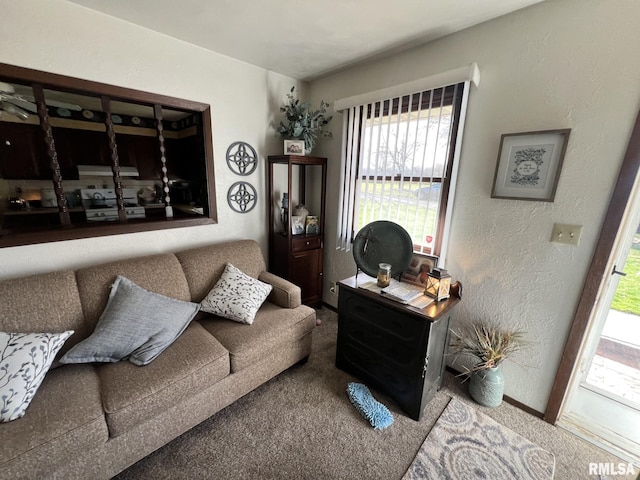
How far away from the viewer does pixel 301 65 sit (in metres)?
2.23

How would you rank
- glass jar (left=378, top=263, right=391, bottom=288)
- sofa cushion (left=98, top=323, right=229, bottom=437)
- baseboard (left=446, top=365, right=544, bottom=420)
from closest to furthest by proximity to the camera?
sofa cushion (left=98, top=323, right=229, bottom=437) < baseboard (left=446, top=365, right=544, bottom=420) < glass jar (left=378, top=263, right=391, bottom=288)

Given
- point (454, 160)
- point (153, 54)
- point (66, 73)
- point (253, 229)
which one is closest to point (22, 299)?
point (66, 73)

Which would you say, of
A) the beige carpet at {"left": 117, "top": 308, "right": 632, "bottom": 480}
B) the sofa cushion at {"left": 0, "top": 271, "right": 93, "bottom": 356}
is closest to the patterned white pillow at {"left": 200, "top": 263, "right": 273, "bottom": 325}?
the beige carpet at {"left": 117, "top": 308, "right": 632, "bottom": 480}

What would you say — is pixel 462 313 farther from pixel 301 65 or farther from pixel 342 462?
pixel 301 65

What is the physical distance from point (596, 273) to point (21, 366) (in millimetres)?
2748

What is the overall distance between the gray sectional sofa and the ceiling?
1.52 m

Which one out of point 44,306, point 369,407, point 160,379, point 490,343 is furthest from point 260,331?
point 490,343

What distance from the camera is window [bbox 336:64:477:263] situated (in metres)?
1.74

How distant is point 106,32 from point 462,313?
2.99m

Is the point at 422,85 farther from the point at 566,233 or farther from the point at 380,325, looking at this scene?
the point at 380,325

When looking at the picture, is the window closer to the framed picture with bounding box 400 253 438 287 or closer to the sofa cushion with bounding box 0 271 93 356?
the framed picture with bounding box 400 253 438 287

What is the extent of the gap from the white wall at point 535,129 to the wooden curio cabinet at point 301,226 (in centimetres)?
120

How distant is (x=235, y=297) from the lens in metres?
1.77

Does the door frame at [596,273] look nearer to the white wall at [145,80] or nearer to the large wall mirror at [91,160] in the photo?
the white wall at [145,80]
